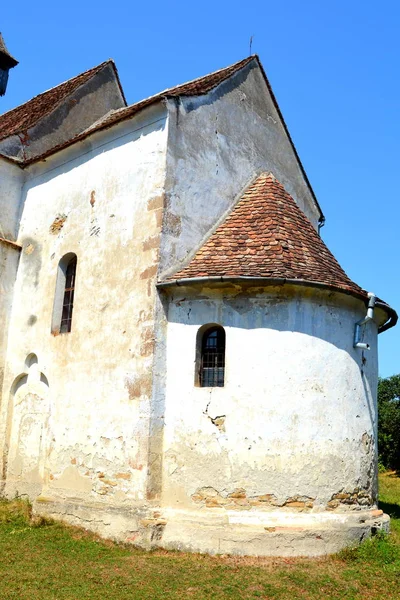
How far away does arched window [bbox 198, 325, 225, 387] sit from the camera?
10.6 metres

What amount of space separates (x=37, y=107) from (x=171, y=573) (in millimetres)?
13824

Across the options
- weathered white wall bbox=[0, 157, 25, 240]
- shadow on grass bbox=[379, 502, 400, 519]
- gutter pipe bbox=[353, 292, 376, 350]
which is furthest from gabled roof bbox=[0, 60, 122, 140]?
shadow on grass bbox=[379, 502, 400, 519]

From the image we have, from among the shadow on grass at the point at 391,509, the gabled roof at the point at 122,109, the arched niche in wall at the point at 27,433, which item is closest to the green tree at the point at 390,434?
the shadow on grass at the point at 391,509

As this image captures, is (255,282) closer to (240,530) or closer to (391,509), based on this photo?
(240,530)

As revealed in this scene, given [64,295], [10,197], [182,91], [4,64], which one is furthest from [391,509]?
[4,64]

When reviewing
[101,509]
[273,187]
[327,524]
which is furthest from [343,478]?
[273,187]

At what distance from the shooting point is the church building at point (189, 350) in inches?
394

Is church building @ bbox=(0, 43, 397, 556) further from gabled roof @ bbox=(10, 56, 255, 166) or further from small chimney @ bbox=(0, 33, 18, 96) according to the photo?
small chimney @ bbox=(0, 33, 18, 96)

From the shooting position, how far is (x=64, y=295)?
1329 cm

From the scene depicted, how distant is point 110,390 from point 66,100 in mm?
9287

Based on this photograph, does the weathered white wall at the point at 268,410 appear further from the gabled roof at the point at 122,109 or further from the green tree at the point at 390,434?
the green tree at the point at 390,434

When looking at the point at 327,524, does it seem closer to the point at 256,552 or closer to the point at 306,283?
the point at 256,552

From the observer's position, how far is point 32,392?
1308 cm

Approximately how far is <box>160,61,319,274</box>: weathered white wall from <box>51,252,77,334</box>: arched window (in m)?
3.03
